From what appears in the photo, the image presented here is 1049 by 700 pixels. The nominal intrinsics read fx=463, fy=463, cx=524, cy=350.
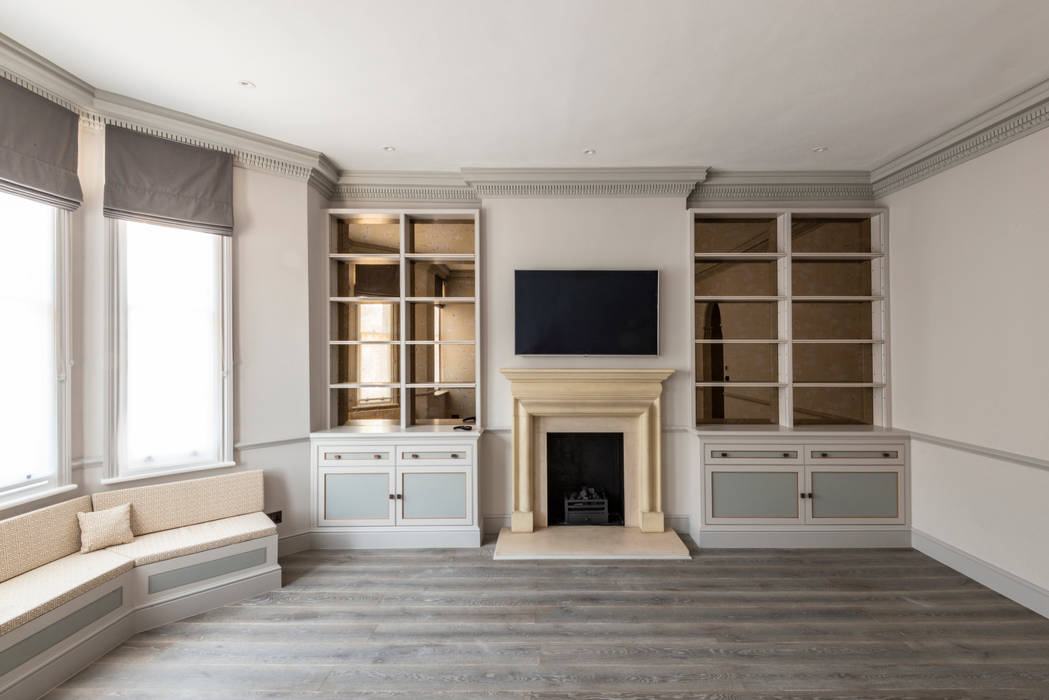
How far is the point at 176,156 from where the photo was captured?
300cm

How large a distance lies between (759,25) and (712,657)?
299cm

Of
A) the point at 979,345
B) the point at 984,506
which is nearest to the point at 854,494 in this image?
the point at 984,506

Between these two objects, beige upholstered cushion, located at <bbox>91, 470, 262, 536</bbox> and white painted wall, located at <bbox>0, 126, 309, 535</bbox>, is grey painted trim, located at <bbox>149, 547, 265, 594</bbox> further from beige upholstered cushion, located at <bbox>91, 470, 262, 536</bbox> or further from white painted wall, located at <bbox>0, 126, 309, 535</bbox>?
white painted wall, located at <bbox>0, 126, 309, 535</bbox>

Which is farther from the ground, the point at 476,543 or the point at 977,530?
the point at 977,530

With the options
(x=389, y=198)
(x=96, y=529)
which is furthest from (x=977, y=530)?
(x=96, y=529)

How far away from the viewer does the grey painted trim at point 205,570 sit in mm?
2564

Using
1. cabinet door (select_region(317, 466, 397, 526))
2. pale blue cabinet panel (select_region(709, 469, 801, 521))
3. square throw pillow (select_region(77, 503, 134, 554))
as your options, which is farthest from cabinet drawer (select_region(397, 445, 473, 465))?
pale blue cabinet panel (select_region(709, 469, 801, 521))

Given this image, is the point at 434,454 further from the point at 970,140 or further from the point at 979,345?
the point at 970,140

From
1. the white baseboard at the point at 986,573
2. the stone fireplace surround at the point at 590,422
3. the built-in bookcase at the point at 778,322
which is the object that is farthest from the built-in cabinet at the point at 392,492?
the white baseboard at the point at 986,573

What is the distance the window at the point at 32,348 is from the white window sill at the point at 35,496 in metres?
0.02

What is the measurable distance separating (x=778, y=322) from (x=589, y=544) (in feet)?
7.79

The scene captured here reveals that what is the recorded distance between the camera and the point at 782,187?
153 inches

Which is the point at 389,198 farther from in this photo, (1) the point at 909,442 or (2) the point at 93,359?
(1) the point at 909,442

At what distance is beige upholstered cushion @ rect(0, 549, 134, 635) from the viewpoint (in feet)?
6.46
